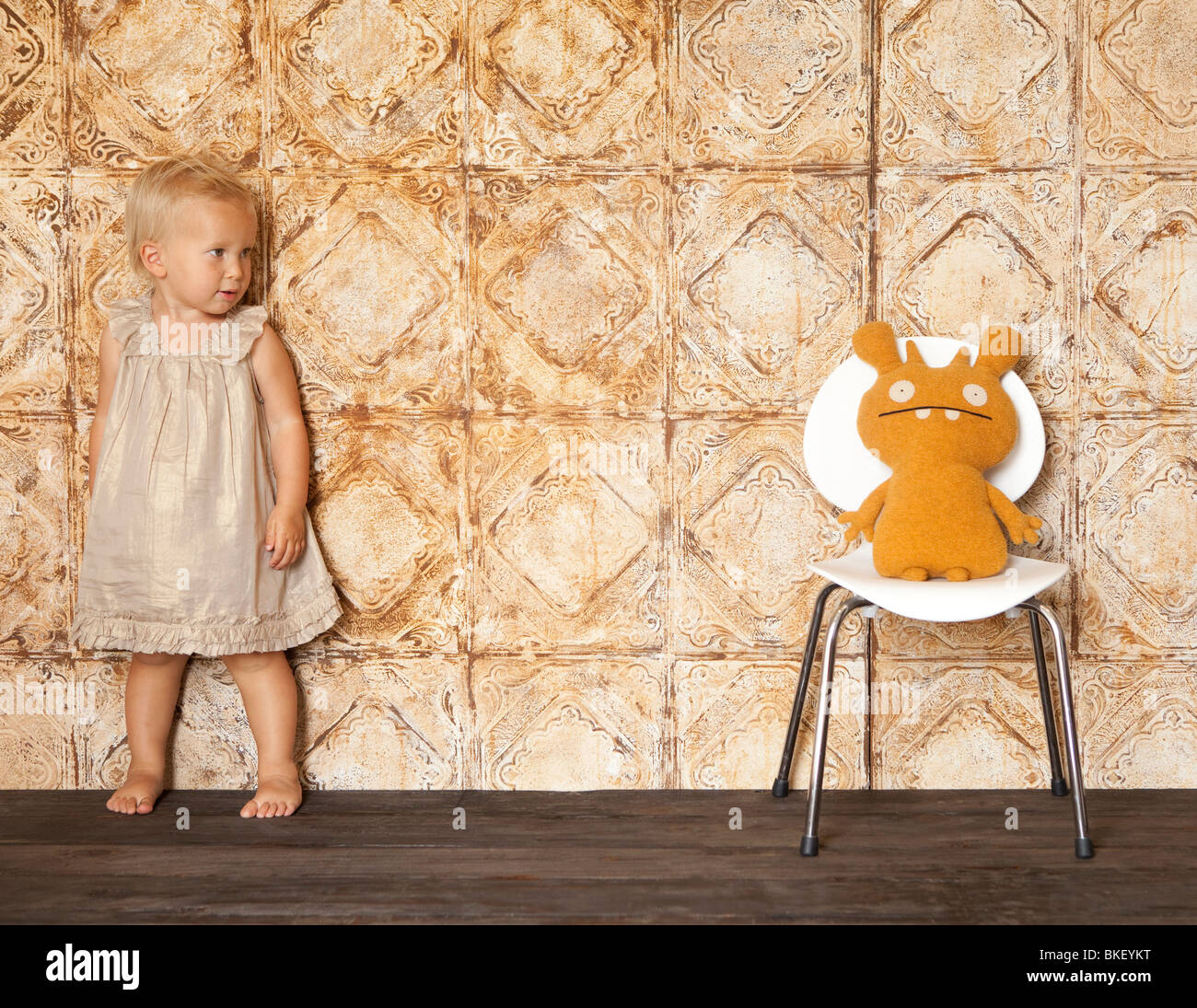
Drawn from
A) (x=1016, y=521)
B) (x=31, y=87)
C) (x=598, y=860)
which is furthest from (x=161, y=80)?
(x=1016, y=521)

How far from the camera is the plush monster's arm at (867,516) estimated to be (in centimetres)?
170

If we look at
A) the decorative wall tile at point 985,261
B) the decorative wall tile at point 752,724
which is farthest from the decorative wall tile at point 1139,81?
the decorative wall tile at point 752,724

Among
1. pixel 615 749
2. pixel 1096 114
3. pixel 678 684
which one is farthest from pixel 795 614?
pixel 1096 114

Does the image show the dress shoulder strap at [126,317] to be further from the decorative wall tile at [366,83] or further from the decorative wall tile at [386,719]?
the decorative wall tile at [386,719]

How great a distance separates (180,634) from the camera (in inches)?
70.0

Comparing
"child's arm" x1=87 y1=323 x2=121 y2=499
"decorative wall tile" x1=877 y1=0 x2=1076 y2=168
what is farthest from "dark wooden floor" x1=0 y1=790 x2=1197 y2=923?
"decorative wall tile" x1=877 y1=0 x2=1076 y2=168

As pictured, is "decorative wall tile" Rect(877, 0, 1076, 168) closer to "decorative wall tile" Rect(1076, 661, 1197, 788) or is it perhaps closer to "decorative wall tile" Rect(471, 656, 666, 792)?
"decorative wall tile" Rect(1076, 661, 1197, 788)

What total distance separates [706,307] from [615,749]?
900 millimetres

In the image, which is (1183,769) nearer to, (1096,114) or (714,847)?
(714,847)

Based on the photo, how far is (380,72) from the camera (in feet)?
6.17
